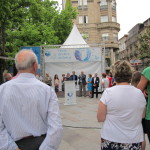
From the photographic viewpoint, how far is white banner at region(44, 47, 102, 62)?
16805 mm

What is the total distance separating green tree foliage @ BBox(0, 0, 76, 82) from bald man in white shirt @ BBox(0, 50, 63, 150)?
11.3 metres

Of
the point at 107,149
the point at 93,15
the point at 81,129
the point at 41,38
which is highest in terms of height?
the point at 93,15

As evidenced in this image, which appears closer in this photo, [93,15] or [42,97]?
[42,97]

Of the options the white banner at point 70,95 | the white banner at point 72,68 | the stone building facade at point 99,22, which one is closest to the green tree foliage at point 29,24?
the white banner at point 72,68

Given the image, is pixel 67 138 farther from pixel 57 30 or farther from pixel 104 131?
pixel 57 30

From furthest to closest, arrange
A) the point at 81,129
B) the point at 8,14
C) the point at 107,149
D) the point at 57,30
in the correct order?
the point at 57,30 → the point at 8,14 → the point at 81,129 → the point at 107,149

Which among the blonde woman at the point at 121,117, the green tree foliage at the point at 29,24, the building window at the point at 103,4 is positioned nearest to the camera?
the blonde woman at the point at 121,117

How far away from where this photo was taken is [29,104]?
7.29ft

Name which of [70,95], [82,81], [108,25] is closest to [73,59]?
[82,81]

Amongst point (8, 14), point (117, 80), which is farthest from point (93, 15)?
point (117, 80)

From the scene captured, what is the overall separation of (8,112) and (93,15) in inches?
2011

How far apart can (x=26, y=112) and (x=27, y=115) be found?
0.03m

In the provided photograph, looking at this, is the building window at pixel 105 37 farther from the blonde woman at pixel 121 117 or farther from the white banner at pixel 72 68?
the blonde woman at pixel 121 117

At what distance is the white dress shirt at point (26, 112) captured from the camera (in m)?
2.21
